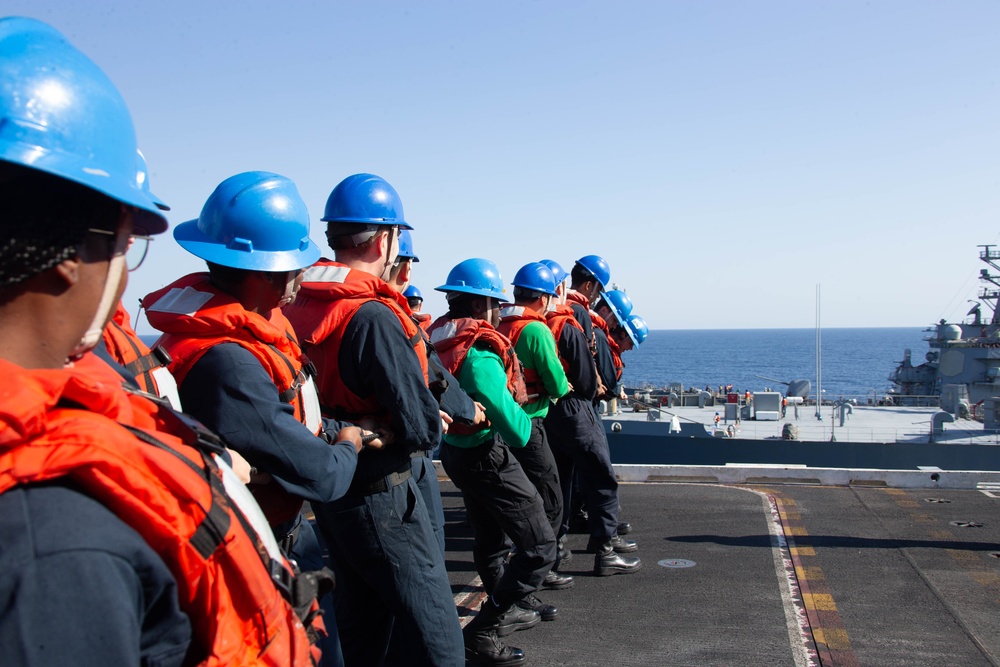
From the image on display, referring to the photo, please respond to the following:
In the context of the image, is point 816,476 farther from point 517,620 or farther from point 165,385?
point 165,385

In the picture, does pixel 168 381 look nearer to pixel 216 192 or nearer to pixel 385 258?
pixel 216 192

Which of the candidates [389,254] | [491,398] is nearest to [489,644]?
[491,398]

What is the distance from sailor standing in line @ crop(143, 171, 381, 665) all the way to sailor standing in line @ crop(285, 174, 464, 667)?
15.5 inches

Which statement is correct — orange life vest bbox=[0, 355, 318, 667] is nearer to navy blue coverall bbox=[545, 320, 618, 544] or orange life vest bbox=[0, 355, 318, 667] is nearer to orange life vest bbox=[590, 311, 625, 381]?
navy blue coverall bbox=[545, 320, 618, 544]

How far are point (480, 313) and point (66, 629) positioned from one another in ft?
15.1

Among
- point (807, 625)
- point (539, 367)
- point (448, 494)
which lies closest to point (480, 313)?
point (539, 367)

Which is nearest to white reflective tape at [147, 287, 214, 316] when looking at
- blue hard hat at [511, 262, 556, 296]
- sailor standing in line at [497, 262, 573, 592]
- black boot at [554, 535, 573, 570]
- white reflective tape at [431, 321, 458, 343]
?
white reflective tape at [431, 321, 458, 343]

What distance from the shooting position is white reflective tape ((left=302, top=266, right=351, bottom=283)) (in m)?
3.50

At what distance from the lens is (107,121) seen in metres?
1.31

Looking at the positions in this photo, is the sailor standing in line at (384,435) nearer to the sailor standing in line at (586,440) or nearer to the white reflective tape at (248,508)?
the white reflective tape at (248,508)

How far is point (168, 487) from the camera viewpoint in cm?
116

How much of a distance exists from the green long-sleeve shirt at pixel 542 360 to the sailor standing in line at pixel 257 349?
3.38 meters

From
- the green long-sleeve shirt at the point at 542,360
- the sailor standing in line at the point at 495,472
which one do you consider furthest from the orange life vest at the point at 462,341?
the green long-sleeve shirt at the point at 542,360

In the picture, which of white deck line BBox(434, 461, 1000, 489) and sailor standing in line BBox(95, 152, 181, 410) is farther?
white deck line BBox(434, 461, 1000, 489)
